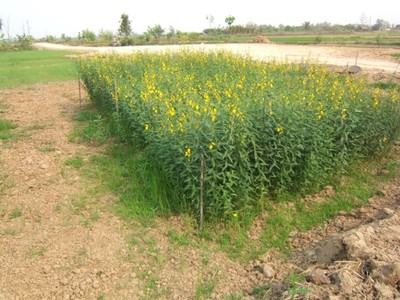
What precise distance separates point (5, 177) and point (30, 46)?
46.3 metres

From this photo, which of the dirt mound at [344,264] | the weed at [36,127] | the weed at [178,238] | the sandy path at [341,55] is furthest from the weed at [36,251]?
the sandy path at [341,55]

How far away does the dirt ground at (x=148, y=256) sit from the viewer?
113 inches

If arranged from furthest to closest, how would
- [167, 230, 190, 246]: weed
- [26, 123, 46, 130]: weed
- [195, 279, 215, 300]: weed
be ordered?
[26, 123, 46, 130]: weed, [167, 230, 190, 246]: weed, [195, 279, 215, 300]: weed

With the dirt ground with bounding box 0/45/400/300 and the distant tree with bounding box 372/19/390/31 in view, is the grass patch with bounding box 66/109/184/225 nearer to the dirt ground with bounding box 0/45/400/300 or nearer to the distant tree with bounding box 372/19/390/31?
the dirt ground with bounding box 0/45/400/300

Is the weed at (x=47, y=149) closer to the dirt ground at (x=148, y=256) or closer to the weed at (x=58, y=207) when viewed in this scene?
the dirt ground at (x=148, y=256)

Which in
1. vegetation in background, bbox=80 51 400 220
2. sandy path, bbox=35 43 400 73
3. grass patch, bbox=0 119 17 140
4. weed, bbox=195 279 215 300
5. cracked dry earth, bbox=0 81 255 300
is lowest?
weed, bbox=195 279 215 300

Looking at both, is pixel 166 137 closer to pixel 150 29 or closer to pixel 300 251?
pixel 300 251

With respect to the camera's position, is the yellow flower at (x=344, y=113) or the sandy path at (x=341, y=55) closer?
the yellow flower at (x=344, y=113)

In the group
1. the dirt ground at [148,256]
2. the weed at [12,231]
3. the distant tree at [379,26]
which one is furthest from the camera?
the distant tree at [379,26]

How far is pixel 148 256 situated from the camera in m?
3.81

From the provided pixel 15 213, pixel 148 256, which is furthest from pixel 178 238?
pixel 15 213

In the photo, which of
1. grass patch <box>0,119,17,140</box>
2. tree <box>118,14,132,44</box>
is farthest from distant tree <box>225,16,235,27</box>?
grass patch <box>0,119,17,140</box>

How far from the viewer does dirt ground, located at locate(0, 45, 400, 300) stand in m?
2.86

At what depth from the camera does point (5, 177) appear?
556 cm
